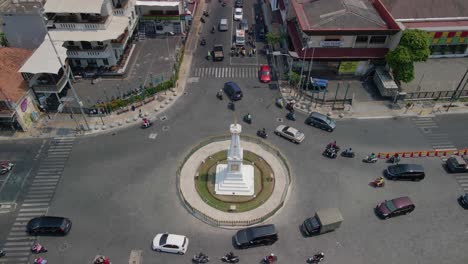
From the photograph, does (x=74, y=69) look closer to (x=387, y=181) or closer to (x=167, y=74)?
(x=167, y=74)

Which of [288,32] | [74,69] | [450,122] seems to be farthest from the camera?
[288,32]

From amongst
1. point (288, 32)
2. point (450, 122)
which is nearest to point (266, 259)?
point (450, 122)

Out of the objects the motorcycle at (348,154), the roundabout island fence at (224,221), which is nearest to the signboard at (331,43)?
the motorcycle at (348,154)

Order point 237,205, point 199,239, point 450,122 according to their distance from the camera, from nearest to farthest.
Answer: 1. point 199,239
2. point 237,205
3. point 450,122

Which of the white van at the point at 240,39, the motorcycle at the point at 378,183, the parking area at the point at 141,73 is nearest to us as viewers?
the motorcycle at the point at 378,183

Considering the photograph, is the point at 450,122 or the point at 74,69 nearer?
the point at 450,122

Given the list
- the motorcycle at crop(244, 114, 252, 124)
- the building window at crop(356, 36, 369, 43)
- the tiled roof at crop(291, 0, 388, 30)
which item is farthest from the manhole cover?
the building window at crop(356, 36, 369, 43)

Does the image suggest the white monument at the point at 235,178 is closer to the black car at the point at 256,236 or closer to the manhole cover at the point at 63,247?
the black car at the point at 256,236
